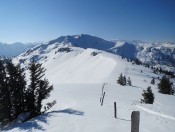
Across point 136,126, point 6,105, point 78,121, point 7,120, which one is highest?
point 136,126

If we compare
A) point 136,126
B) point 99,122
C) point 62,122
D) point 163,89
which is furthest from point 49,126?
point 163,89

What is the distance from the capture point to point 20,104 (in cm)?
3753

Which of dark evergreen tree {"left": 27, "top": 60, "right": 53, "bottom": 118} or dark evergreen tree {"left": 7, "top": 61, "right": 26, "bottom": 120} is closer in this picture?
dark evergreen tree {"left": 7, "top": 61, "right": 26, "bottom": 120}

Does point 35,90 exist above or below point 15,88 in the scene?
below

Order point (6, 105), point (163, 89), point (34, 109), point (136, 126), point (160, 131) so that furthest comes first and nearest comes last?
1. point (163, 89)
2. point (34, 109)
3. point (6, 105)
4. point (160, 131)
5. point (136, 126)

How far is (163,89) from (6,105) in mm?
43732

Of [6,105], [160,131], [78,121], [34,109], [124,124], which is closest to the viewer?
[160,131]

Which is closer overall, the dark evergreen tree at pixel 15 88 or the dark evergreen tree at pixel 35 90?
the dark evergreen tree at pixel 15 88

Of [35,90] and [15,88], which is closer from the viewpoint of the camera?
[15,88]

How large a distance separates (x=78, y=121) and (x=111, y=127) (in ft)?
12.0

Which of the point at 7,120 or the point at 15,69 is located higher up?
the point at 15,69

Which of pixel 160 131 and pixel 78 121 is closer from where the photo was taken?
pixel 160 131

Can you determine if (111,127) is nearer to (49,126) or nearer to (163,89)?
(49,126)

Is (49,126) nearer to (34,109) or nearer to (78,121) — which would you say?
(78,121)
